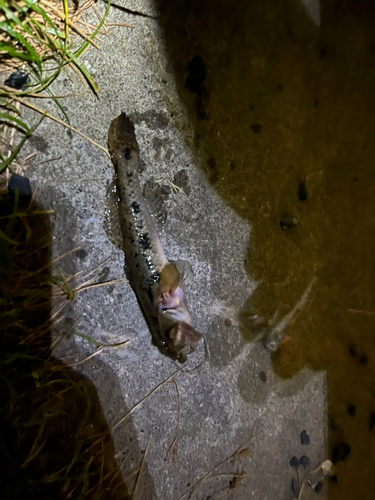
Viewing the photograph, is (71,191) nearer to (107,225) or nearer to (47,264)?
(107,225)

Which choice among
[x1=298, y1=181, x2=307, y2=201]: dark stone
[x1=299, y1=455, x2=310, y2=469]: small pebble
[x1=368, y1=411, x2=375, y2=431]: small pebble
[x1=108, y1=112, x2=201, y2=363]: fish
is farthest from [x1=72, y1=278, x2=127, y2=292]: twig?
[x1=368, y1=411, x2=375, y2=431]: small pebble

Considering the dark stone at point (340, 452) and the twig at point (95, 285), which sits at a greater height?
the twig at point (95, 285)

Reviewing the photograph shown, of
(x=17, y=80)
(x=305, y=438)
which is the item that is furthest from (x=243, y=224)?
(x=305, y=438)

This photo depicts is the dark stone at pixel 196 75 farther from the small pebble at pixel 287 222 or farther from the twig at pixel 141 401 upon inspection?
the twig at pixel 141 401

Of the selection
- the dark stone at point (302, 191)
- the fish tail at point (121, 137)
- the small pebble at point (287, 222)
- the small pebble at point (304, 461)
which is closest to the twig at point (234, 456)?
the small pebble at point (304, 461)

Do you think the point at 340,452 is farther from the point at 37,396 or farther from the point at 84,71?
the point at 84,71

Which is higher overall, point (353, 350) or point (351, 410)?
point (353, 350)
